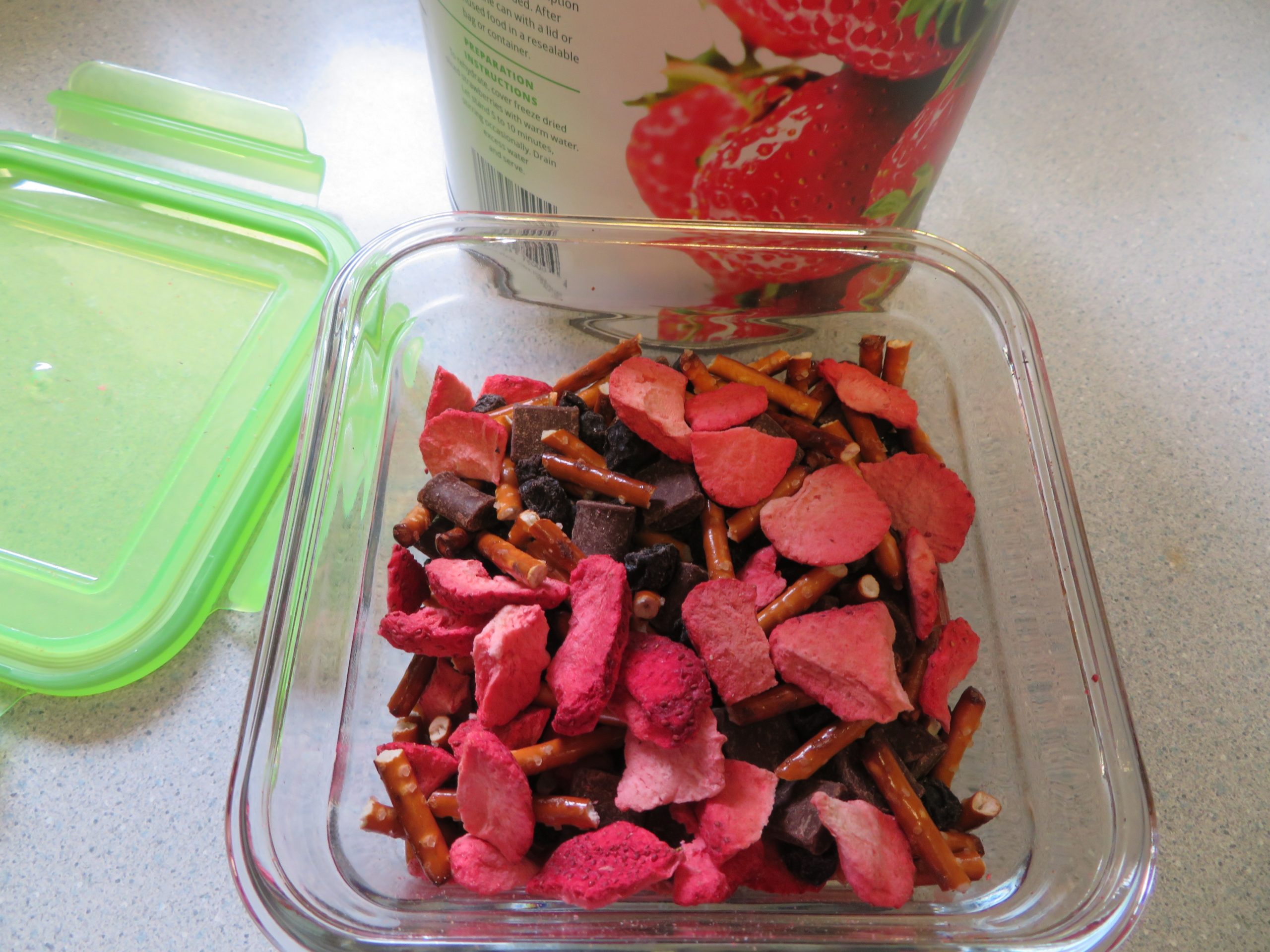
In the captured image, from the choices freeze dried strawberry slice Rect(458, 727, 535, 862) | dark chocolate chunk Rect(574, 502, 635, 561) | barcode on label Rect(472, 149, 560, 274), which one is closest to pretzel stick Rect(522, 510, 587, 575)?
dark chocolate chunk Rect(574, 502, 635, 561)

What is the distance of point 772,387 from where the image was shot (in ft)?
2.01

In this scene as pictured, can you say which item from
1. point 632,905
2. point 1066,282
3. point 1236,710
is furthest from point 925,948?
point 1066,282

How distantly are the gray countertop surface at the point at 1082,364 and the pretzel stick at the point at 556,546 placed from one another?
26 cm

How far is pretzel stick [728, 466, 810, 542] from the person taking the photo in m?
0.56

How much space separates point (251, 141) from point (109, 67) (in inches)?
7.0

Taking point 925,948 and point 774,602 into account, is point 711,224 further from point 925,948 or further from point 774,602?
point 925,948

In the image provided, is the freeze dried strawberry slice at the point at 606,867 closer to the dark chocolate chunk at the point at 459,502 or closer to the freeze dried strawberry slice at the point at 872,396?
the dark chocolate chunk at the point at 459,502

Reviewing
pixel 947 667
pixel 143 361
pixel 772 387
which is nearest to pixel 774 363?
pixel 772 387

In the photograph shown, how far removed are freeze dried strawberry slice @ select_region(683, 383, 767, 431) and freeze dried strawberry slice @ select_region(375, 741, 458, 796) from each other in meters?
0.26

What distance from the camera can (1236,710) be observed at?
2.04 feet

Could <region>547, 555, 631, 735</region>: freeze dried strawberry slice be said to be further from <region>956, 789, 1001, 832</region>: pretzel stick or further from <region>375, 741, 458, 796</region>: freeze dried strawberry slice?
<region>956, 789, 1001, 832</region>: pretzel stick

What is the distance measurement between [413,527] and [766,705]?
0.25 meters

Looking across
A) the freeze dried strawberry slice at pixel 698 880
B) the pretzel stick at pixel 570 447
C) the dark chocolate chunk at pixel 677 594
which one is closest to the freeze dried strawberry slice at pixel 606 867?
the freeze dried strawberry slice at pixel 698 880

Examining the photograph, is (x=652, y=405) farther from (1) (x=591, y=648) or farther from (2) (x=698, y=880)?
(2) (x=698, y=880)
